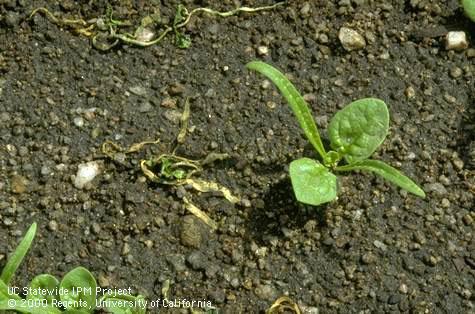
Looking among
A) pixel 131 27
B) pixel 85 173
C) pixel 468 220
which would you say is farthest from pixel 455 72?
pixel 85 173

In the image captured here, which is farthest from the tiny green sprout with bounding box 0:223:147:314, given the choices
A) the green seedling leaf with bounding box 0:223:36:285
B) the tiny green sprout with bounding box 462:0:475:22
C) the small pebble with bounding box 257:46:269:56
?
the tiny green sprout with bounding box 462:0:475:22

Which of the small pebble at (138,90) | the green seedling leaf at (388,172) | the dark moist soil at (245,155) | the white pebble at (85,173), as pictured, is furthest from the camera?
the small pebble at (138,90)

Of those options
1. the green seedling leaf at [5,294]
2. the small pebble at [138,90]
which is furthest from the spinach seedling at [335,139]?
the green seedling leaf at [5,294]

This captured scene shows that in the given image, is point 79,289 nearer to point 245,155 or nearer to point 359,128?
point 245,155

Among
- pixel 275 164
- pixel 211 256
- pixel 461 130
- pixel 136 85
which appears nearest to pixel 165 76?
pixel 136 85

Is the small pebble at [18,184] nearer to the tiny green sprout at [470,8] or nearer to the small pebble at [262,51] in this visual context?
the small pebble at [262,51]

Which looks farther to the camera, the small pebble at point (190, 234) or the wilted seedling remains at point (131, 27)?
the wilted seedling remains at point (131, 27)
